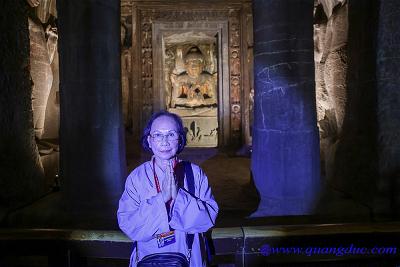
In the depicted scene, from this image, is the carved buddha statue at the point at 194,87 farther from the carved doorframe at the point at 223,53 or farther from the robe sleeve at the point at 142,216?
the robe sleeve at the point at 142,216

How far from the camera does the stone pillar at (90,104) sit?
385 centimetres

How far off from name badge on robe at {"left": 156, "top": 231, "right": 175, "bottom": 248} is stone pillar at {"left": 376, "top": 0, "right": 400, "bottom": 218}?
296 centimetres

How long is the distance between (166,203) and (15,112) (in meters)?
3.21

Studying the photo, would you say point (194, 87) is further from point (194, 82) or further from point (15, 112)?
point (15, 112)

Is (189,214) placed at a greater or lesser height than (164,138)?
lesser

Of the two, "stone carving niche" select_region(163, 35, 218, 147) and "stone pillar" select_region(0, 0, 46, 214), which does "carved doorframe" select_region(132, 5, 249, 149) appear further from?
"stone pillar" select_region(0, 0, 46, 214)

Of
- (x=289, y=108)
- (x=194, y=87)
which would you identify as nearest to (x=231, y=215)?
(x=289, y=108)

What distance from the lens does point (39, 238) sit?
2.00 metres

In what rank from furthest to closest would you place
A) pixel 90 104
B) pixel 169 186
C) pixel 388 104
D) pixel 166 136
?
pixel 90 104 → pixel 388 104 → pixel 166 136 → pixel 169 186

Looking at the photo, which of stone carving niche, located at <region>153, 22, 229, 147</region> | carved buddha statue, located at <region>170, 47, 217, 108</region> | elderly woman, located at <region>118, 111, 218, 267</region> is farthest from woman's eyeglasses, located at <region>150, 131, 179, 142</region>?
carved buddha statue, located at <region>170, 47, 217, 108</region>

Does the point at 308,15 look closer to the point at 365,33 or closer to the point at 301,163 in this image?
the point at 365,33

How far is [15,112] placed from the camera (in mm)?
3945

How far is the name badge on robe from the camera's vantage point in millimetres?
1559

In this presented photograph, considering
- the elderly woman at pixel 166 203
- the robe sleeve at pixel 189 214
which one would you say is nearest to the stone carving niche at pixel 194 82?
the elderly woman at pixel 166 203
